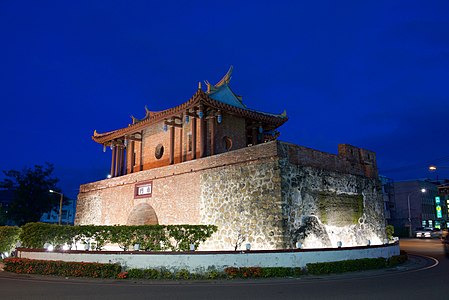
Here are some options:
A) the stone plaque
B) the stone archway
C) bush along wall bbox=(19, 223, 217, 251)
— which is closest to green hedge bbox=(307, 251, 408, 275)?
bush along wall bbox=(19, 223, 217, 251)

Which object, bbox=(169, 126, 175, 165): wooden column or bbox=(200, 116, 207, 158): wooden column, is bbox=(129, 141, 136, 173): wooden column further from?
bbox=(200, 116, 207, 158): wooden column

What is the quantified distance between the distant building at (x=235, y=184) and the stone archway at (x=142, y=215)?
57 millimetres

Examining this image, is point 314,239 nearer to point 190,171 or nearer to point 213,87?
point 190,171

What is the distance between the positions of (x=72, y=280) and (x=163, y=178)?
7937 mm

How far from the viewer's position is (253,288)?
30.2 feet

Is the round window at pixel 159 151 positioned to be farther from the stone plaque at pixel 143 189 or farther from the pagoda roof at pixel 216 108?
the stone plaque at pixel 143 189

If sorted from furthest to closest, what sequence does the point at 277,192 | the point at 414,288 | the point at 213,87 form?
the point at 213,87
the point at 277,192
the point at 414,288

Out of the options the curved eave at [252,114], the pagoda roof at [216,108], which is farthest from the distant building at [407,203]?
the pagoda roof at [216,108]

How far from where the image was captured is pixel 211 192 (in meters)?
16.0

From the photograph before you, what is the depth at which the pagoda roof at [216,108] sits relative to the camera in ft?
59.3

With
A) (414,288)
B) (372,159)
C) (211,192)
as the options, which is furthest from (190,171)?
(414,288)

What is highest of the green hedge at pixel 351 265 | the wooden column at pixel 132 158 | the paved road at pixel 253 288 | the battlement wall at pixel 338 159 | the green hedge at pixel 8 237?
the wooden column at pixel 132 158

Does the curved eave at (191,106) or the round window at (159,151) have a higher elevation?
the curved eave at (191,106)

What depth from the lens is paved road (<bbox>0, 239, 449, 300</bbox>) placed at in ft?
26.4
